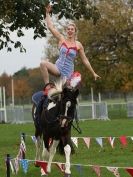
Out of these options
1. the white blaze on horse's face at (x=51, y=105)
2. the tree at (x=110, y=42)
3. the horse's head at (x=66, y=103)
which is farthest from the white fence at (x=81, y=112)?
the horse's head at (x=66, y=103)

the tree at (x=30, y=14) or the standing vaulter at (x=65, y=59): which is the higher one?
the tree at (x=30, y=14)

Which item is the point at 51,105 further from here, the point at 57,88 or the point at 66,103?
the point at 66,103

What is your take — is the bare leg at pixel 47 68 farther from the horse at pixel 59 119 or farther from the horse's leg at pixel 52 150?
the horse's leg at pixel 52 150

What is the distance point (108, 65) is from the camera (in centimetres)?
4981

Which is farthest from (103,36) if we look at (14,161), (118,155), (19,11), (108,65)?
(14,161)

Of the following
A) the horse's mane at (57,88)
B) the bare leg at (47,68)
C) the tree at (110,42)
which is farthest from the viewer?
the tree at (110,42)

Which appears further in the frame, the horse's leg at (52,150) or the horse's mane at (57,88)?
the horse's leg at (52,150)

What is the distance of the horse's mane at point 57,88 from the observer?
10.7m

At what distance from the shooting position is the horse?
10.5 metres

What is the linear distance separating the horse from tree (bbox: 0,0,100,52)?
25.5 ft

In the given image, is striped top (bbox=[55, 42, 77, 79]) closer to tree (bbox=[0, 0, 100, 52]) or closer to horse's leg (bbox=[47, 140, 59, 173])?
horse's leg (bbox=[47, 140, 59, 173])

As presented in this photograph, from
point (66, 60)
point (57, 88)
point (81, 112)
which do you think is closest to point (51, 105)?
point (57, 88)

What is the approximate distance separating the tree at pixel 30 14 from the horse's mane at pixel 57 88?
25.7 ft

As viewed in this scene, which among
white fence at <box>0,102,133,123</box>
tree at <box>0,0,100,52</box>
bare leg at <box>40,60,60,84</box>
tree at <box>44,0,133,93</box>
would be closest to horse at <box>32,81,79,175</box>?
bare leg at <box>40,60,60,84</box>
